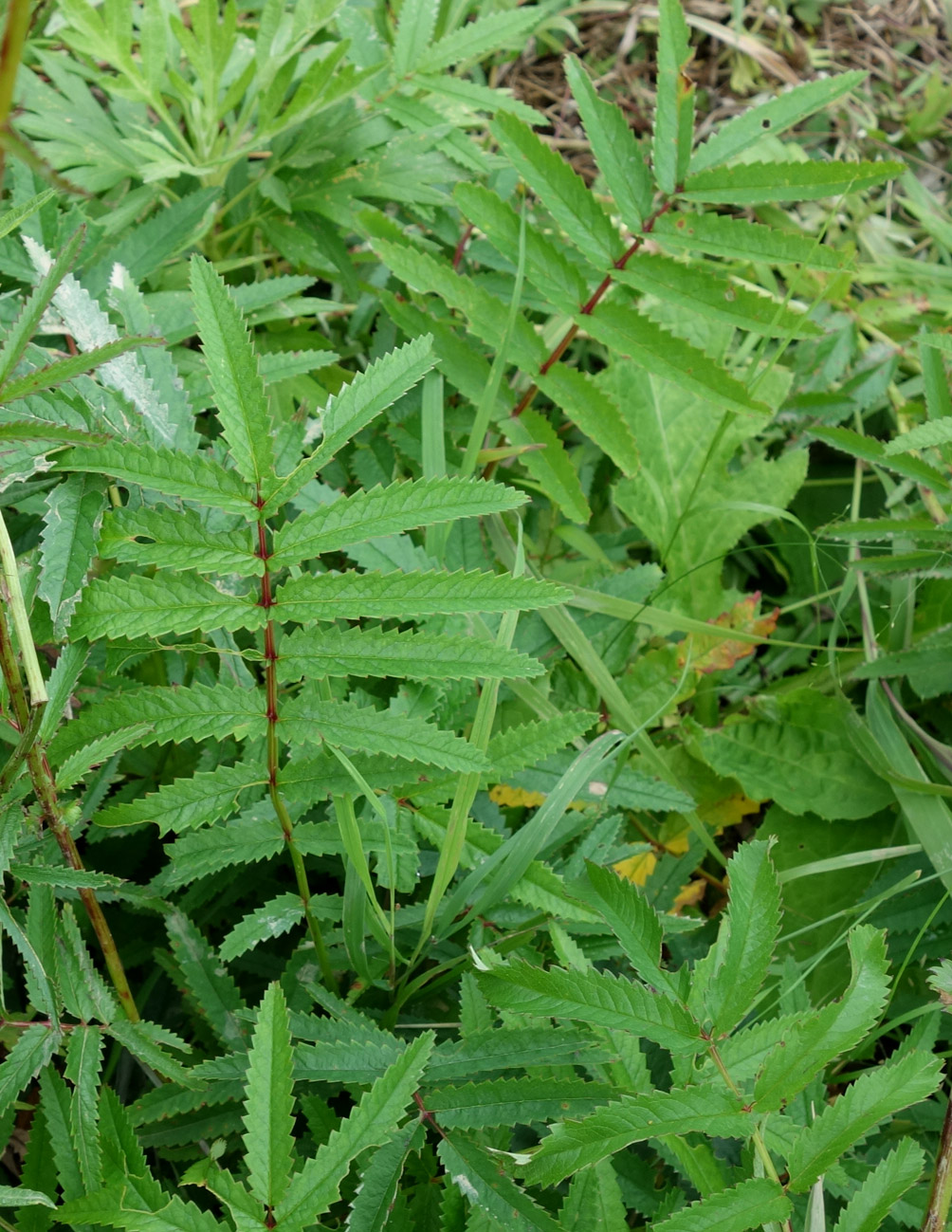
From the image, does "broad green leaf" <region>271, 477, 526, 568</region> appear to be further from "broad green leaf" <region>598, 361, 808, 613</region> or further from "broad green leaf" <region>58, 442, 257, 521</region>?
"broad green leaf" <region>598, 361, 808, 613</region>

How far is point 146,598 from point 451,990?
818mm

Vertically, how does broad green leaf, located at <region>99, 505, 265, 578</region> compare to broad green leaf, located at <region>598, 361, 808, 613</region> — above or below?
above

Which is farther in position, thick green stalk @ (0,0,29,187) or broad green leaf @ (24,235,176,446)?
broad green leaf @ (24,235,176,446)

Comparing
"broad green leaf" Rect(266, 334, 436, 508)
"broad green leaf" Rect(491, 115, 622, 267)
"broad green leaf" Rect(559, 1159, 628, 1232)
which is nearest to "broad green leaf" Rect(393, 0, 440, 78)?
"broad green leaf" Rect(491, 115, 622, 267)

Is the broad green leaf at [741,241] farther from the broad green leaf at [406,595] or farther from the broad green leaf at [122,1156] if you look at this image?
the broad green leaf at [122,1156]

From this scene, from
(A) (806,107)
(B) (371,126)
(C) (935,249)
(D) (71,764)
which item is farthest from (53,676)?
(C) (935,249)

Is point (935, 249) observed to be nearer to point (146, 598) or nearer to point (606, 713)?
point (606, 713)

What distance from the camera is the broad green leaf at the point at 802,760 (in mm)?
1895

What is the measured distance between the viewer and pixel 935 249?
2818 mm

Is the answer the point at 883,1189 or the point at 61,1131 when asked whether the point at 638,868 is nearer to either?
the point at 883,1189

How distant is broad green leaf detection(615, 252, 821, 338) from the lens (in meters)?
1.58

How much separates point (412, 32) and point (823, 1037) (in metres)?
1.82

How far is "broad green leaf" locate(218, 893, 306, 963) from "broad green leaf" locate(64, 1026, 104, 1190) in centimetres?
19

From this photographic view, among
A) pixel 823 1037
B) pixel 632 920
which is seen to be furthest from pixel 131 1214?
pixel 823 1037
